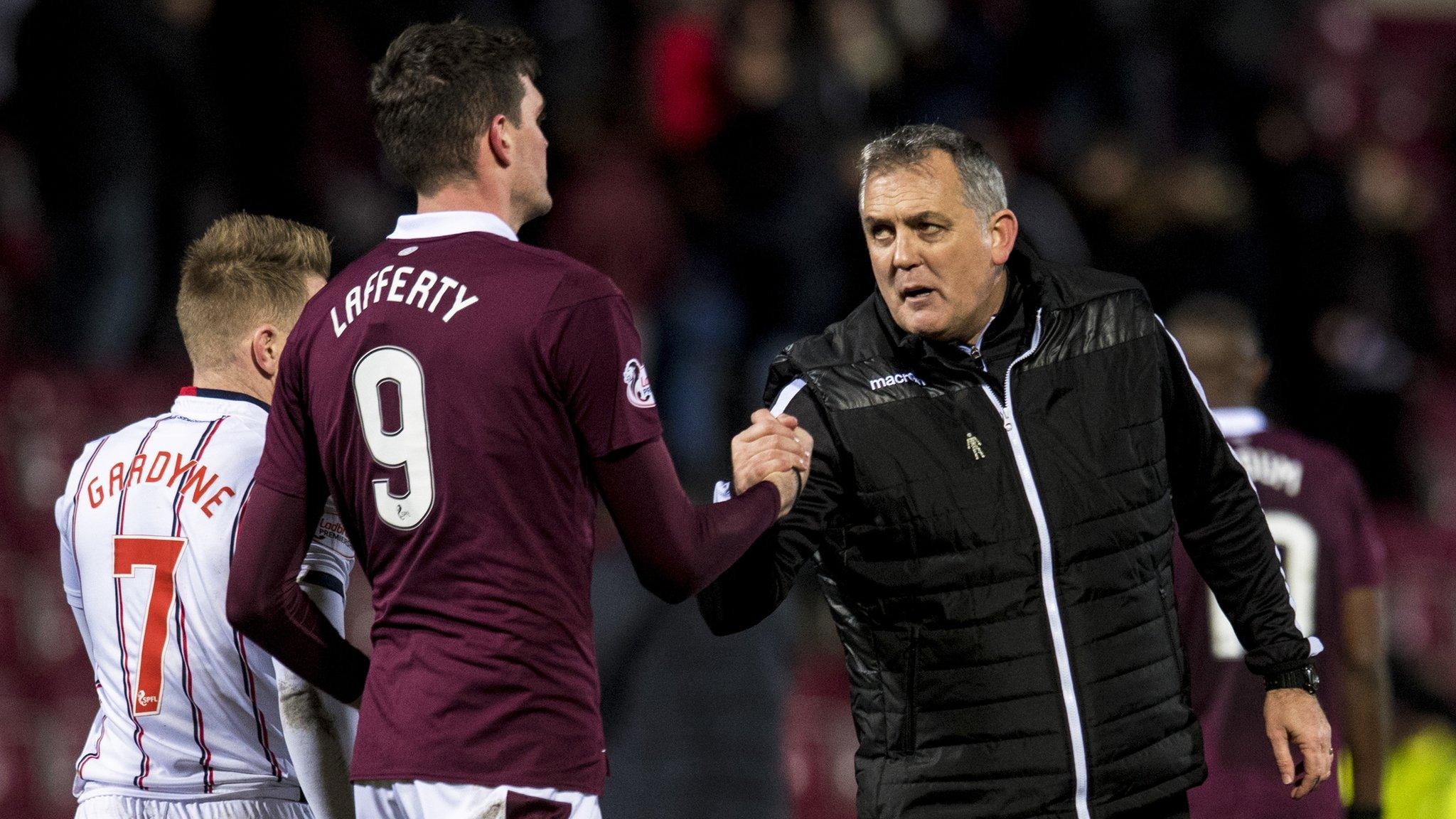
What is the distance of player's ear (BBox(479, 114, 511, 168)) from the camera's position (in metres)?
3.02

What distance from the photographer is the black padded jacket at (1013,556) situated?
11.2 feet

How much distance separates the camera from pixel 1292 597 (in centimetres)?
471

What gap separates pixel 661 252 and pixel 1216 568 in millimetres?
5448

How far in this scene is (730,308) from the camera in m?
8.82

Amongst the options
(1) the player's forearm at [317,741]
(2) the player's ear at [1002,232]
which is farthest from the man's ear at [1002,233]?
(1) the player's forearm at [317,741]

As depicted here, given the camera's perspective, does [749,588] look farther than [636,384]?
Yes

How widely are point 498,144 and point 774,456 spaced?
2.61ft

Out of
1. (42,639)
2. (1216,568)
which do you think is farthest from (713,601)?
(42,639)

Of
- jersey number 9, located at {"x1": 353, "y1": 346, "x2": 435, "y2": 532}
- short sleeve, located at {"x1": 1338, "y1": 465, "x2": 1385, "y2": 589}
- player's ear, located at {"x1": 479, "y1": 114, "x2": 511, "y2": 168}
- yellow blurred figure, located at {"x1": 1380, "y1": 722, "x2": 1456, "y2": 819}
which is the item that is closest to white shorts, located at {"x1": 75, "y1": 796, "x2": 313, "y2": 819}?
jersey number 9, located at {"x1": 353, "y1": 346, "x2": 435, "y2": 532}

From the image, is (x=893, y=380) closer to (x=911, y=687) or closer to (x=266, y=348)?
(x=911, y=687)

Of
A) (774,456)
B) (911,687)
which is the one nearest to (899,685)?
(911,687)

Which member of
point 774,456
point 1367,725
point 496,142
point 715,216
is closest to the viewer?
point 496,142

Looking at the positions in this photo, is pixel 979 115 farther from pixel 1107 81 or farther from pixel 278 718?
pixel 278 718

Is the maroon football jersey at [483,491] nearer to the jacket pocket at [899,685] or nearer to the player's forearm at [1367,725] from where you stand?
the jacket pocket at [899,685]
